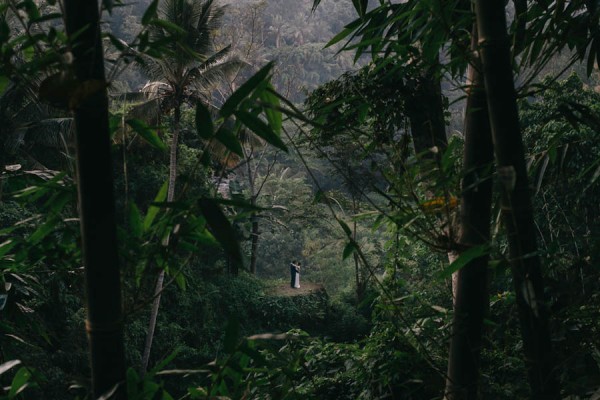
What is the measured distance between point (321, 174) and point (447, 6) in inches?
798

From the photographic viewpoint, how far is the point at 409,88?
2482mm

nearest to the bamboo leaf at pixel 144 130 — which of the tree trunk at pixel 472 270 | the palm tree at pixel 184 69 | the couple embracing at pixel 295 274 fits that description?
the tree trunk at pixel 472 270

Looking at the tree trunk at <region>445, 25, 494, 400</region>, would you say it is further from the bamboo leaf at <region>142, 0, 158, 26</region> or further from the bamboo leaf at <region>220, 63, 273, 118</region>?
the bamboo leaf at <region>142, 0, 158, 26</region>

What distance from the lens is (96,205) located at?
68 cm

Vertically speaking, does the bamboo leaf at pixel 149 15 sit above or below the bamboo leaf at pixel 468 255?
above

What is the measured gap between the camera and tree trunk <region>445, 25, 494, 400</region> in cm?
99

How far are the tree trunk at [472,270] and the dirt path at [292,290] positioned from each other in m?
11.8

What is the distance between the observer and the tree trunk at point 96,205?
2.22ft

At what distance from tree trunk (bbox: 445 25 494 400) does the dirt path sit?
11817 mm

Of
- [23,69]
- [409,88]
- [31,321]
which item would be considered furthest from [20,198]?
[409,88]

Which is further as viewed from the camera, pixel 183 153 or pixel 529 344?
pixel 183 153

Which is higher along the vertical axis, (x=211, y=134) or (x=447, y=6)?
(x=447, y=6)

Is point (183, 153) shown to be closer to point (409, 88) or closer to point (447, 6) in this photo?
point (409, 88)

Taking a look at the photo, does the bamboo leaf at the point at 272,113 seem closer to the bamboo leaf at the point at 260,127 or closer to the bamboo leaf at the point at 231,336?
the bamboo leaf at the point at 260,127
